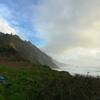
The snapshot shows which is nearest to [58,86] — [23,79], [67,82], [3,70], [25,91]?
[67,82]

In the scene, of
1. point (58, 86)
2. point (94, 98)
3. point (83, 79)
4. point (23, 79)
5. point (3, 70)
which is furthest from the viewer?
point (3, 70)

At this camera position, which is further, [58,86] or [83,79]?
[83,79]

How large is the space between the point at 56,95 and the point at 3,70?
10474 millimetres

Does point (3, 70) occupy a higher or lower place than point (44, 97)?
higher

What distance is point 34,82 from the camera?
23.8 m

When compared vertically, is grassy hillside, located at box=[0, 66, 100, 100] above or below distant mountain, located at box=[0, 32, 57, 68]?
below

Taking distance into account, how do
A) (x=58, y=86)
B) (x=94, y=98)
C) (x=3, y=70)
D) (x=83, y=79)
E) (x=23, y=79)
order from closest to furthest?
1. (x=94, y=98)
2. (x=58, y=86)
3. (x=83, y=79)
4. (x=23, y=79)
5. (x=3, y=70)

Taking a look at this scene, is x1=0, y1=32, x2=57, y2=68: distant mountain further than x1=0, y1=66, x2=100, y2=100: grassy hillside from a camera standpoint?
Yes

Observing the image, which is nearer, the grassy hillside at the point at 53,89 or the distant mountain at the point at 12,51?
the grassy hillside at the point at 53,89

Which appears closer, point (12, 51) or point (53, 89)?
point (53, 89)

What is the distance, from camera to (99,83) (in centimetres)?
2181

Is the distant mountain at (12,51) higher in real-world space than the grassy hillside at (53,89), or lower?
higher

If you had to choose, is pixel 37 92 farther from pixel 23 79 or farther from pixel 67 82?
pixel 23 79

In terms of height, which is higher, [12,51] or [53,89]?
[12,51]
